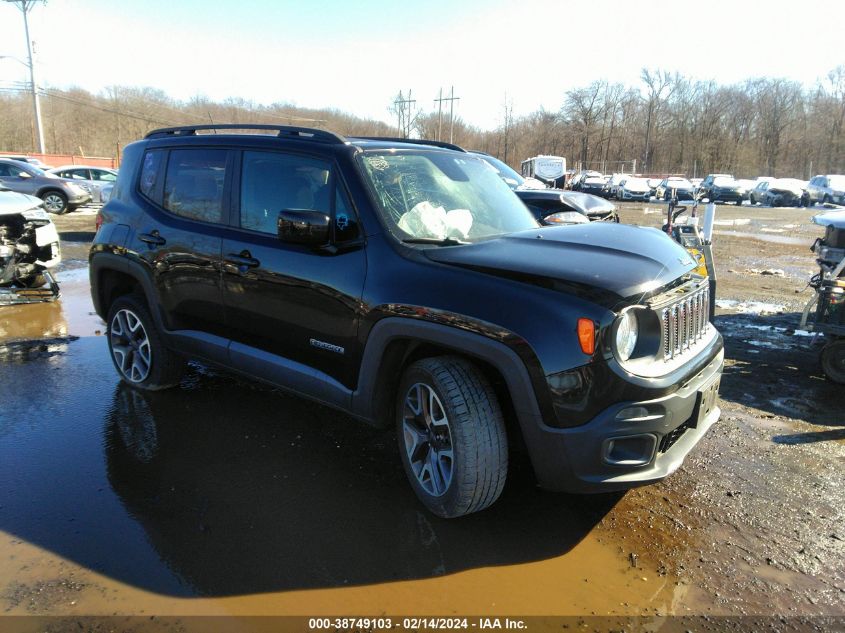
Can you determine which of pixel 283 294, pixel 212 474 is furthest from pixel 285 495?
pixel 283 294

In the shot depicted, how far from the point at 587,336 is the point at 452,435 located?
81 cm

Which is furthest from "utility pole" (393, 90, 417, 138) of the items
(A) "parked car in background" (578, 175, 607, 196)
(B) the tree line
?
(A) "parked car in background" (578, 175, 607, 196)

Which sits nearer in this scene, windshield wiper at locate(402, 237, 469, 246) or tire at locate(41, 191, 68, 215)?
windshield wiper at locate(402, 237, 469, 246)

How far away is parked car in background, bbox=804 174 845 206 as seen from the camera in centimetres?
3216

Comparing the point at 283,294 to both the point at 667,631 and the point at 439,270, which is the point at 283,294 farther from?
the point at 667,631

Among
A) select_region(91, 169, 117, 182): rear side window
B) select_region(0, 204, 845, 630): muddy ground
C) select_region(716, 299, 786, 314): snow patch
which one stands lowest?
select_region(0, 204, 845, 630): muddy ground

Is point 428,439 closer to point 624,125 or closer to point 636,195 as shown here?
point 636,195

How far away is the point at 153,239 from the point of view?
435 centimetres

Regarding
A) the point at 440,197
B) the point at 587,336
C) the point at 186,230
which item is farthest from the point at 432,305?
the point at 186,230

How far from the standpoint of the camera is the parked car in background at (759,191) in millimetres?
36219

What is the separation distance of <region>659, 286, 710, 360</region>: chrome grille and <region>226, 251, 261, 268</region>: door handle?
2371 mm

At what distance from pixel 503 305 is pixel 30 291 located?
7937mm

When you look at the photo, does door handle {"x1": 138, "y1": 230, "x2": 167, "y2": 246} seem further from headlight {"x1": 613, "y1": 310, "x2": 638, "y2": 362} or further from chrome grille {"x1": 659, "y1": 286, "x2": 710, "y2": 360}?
chrome grille {"x1": 659, "y1": 286, "x2": 710, "y2": 360}

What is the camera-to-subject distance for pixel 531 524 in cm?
315
